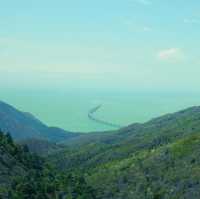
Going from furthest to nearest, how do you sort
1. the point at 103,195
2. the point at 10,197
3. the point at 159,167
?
the point at 159,167 < the point at 103,195 < the point at 10,197

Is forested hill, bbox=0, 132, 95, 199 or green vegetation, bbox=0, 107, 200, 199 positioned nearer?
forested hill, bbox=0, 132, 95, 199

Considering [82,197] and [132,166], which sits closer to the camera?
[82,197]

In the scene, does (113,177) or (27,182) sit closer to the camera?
(27,182)

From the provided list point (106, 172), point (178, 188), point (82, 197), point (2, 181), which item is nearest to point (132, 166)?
point (106, 172)

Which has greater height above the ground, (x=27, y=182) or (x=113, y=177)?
(x=27, y=182)

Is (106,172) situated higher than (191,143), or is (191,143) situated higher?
(191,143)

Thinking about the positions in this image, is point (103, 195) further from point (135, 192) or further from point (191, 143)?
point (191, 143)

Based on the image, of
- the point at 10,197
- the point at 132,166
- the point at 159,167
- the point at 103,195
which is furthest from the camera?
the point at 132,166

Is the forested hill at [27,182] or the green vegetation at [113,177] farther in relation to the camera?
the green vegetation at [113,177]
